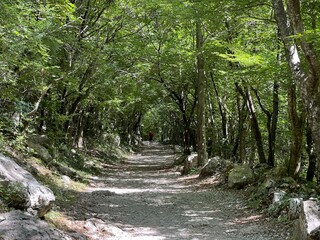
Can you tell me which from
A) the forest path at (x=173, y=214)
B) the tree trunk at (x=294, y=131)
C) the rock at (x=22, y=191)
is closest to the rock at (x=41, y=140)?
the forest path at (x=173, y=214)

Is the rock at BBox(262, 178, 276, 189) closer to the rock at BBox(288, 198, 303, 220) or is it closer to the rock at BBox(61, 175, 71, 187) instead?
the rock at BBox(288, 198, 303, 220)

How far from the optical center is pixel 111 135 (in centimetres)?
3009

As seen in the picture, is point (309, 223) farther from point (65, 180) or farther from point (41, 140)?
point (41, 140)

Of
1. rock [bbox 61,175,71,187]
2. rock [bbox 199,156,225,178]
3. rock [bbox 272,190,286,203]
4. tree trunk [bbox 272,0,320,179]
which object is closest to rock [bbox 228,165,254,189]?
rock [bbox 199,156,225,178]

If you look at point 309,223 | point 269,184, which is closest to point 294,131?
point 269,184

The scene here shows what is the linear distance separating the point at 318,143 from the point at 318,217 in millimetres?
1457

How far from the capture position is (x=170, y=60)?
60.6 feet

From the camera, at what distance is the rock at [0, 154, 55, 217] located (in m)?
5.61

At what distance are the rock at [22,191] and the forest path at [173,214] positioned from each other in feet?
3.80

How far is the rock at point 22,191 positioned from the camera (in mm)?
5605

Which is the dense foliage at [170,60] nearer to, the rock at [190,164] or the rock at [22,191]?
the rock at [190,164]

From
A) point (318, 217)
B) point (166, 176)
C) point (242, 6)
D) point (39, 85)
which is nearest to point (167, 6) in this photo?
point (242, 6)

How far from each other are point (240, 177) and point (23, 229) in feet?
26.8

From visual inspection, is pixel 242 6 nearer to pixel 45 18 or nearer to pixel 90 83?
pixel 45 18
